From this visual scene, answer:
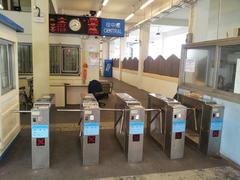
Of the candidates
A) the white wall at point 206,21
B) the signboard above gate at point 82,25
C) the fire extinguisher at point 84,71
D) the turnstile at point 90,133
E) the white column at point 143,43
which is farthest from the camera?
the white column at point 143,43

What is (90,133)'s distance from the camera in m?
2.88

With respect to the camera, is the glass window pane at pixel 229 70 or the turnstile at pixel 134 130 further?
the glass window pane at pixel 229 70

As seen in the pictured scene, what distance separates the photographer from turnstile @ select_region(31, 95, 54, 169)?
8.93 feet

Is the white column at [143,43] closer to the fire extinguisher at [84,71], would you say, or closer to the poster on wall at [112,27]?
the poster on wall at [112,27]

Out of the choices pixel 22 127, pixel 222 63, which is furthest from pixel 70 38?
pixel 222 63

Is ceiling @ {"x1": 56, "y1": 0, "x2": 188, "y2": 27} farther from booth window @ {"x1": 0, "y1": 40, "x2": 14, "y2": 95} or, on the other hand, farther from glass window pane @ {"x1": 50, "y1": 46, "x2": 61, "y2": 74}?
booth window @ {"x1": 0, "y1": 40, "x2": 14, "y2": 95}

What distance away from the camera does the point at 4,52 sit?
3.35m

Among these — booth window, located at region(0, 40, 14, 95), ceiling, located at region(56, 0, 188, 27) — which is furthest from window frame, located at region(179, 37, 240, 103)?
ceiling, located at region(56, 0, 188, 27)

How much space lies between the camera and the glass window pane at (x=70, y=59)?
644 cm

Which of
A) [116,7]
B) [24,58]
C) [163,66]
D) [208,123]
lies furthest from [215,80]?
[116,7]

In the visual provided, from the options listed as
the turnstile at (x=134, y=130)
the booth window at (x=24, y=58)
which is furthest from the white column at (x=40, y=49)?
the turnstile at (x=134, y=130)

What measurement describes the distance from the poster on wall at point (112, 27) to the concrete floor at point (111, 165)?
10.6 ft

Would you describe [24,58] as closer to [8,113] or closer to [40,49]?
[40,49]

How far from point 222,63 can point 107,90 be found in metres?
4.93
